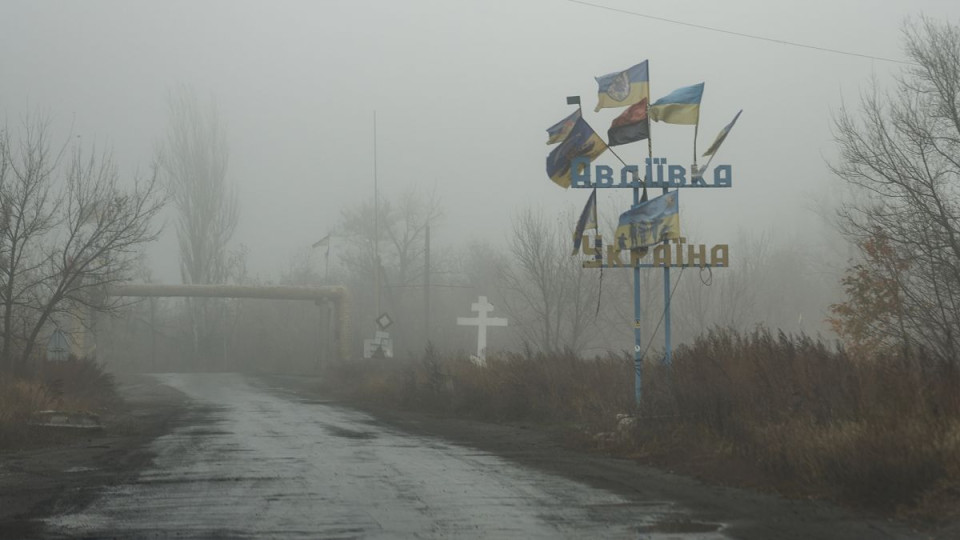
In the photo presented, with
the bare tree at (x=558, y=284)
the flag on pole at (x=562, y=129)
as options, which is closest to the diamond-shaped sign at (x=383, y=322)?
the bare tree at (x=558, y=284)

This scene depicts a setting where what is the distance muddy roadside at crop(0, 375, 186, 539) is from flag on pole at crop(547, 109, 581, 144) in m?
8.85

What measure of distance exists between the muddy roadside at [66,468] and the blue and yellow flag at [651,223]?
836 cm

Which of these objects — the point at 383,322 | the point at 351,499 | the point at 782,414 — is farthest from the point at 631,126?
the point at 383,322

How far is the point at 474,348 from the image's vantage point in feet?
170

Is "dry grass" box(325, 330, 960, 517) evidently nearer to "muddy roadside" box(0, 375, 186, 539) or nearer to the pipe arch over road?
"muddy roadside" box(0, 375, 186, 539)

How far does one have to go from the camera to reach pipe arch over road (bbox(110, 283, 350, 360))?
192ft

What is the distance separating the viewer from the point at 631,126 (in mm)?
17688

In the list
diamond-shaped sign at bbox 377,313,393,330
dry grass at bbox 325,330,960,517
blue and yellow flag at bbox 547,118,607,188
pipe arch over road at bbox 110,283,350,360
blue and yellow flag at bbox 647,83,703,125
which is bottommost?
dry grass at bbox 325,330,960,517

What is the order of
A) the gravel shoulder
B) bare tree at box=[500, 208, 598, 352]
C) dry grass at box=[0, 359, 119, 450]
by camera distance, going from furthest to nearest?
1. bare tree at box=[500, 208, 598, 352]
2. dry grass at box=[0, 359, 119, 450]
3. the gravel shoulder

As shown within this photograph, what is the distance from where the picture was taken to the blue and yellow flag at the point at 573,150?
1789cm

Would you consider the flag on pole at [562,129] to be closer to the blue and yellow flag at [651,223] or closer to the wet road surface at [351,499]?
the blue and yellow flag at [651,223]

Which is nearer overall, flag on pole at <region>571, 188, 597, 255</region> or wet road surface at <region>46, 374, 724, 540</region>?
wet road surface at <region>46, 374, 724, 540</region>

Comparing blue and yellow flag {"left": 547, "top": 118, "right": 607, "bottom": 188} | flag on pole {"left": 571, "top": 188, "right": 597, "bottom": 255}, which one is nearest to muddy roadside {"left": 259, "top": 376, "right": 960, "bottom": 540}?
flag on pole {"left": 571, "top": 188, "right": 597, "bottom": 255}

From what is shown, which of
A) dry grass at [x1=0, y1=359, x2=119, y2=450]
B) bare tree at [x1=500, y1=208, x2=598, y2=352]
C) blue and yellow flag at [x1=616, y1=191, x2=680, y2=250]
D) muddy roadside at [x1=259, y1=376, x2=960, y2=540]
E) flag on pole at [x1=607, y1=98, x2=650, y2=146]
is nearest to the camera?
muddy roadside at [x1=259, y1=376, x2=960, y2=540]
